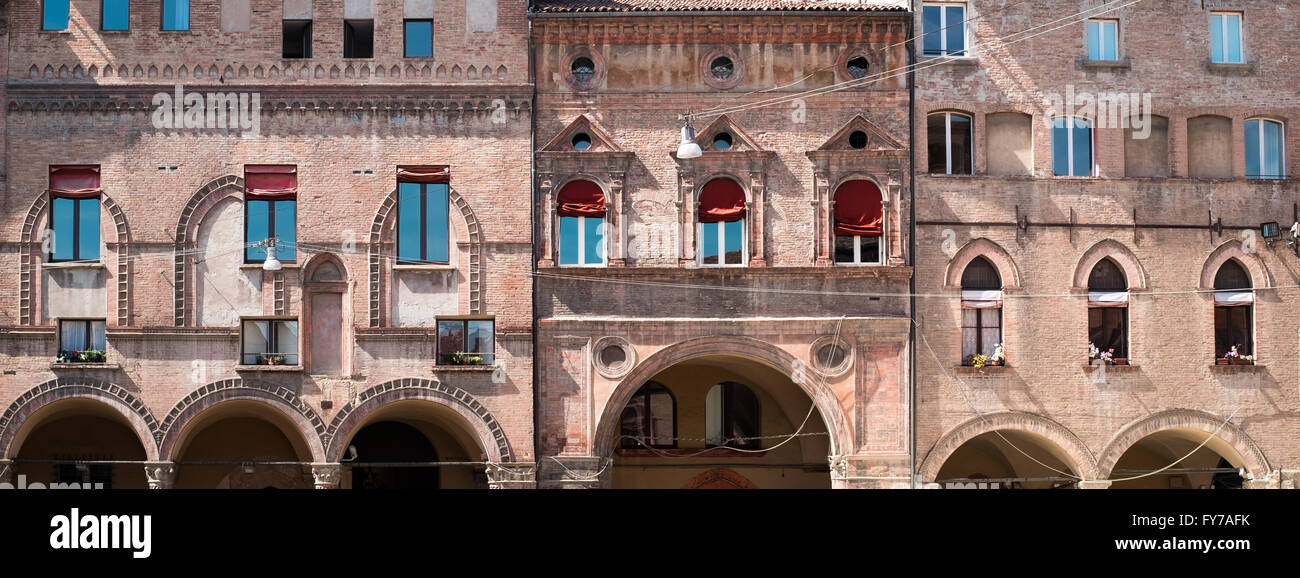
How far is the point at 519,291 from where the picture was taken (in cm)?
3253

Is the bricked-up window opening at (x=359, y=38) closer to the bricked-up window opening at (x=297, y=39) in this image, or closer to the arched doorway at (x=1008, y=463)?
the bricked-up window opening at (x=297, y=39)

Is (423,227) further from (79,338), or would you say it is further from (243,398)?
(79,338)

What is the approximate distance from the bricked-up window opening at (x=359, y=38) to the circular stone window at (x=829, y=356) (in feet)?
38.0

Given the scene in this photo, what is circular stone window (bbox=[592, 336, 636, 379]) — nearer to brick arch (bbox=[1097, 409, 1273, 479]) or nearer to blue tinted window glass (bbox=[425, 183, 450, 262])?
blue tinted window glass (bbox=[425, 183, 450, 262])

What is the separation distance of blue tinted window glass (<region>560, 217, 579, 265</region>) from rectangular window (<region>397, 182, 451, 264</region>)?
2.44 metres

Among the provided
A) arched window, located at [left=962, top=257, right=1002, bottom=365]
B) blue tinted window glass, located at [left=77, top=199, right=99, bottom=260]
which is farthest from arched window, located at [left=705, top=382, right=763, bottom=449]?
blue tinted window glass, located at [left=77, top=199, right=99, bottom=260]

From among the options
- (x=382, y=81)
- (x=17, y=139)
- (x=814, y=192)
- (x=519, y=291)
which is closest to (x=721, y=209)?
(x=814, y=192)

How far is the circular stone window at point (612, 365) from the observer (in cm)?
3238

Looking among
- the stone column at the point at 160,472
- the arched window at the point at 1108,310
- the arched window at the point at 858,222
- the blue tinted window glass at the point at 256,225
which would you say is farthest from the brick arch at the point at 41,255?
the arched window at the point at 1108,310

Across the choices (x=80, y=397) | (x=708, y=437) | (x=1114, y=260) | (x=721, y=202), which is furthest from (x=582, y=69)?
(x=80, y=397)
